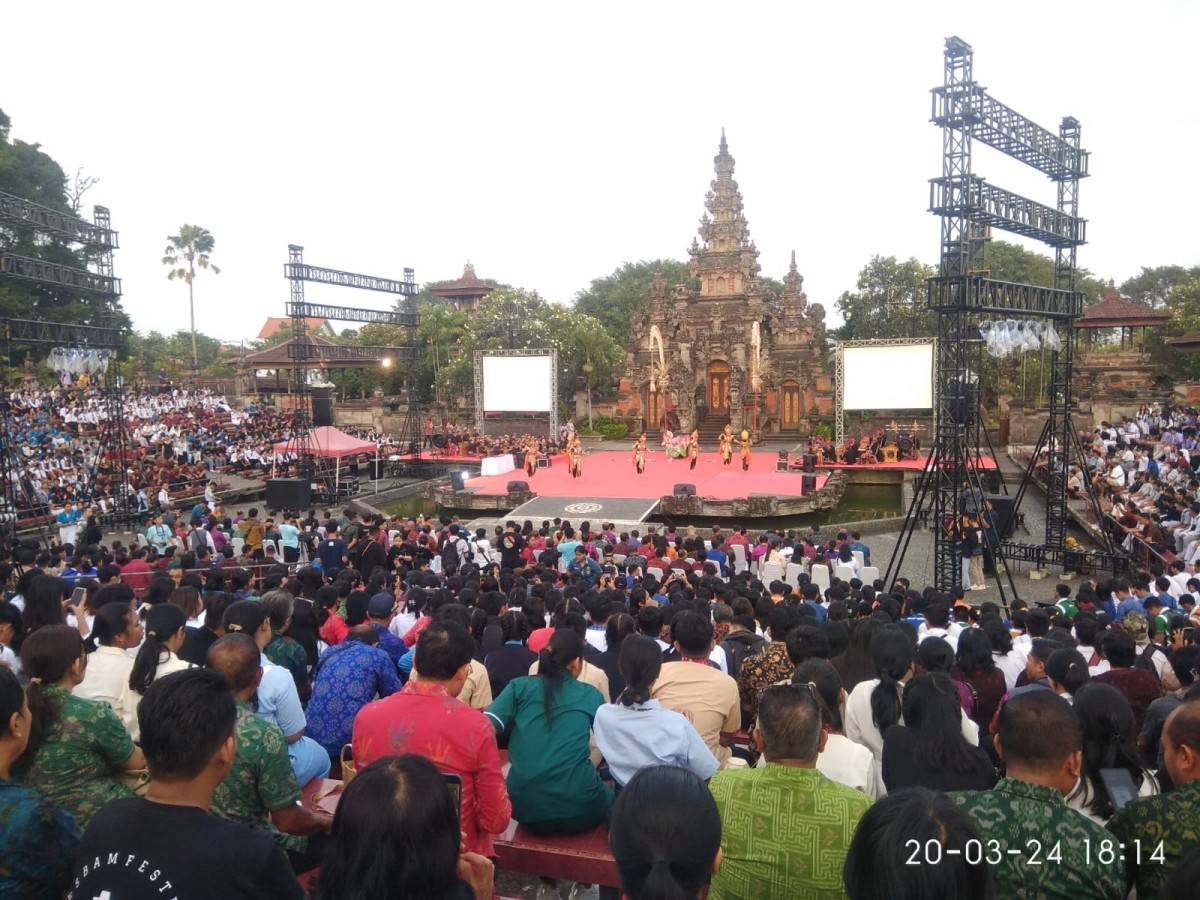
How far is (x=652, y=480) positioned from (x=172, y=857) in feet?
81.0

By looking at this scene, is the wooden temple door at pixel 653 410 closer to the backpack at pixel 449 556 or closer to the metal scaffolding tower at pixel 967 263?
the metal scaffolding tower at pixel 967 263

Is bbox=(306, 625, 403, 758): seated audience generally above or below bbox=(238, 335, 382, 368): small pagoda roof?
below

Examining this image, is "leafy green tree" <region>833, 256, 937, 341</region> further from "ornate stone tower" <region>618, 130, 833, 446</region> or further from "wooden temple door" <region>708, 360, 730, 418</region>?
"wooden temple door" <region>708, 360, 730, 418</region>

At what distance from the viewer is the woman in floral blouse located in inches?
119

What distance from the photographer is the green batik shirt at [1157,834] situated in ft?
8.78

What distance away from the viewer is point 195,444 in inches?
1218

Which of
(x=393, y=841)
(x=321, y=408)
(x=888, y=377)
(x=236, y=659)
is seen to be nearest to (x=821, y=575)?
(x=236, y=659)

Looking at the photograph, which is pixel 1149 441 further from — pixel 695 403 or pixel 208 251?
pixel 208 251

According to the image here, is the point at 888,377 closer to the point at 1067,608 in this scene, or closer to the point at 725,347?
the point at 725,347

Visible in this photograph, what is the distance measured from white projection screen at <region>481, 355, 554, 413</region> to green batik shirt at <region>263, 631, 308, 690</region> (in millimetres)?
26496

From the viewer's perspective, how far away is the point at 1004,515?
1698 centimetres

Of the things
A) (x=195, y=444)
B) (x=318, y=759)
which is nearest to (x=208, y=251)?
(x=195, y=444)

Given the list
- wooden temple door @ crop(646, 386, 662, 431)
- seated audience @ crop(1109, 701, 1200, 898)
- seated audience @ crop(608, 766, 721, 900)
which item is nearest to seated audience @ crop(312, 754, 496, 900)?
seated audience @ crop(608, 766, 721, 900)

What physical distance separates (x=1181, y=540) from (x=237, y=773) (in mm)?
15173
